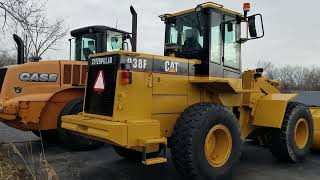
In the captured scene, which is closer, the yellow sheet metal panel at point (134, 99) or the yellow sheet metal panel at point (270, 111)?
the yellow sheet metal panel at point (134, 99)

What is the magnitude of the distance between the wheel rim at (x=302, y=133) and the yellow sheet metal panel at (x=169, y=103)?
9.62 feet

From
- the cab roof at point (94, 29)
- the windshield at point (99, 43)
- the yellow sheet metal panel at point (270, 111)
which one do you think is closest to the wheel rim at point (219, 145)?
the yellow sheet metal panel at point (270, 111)

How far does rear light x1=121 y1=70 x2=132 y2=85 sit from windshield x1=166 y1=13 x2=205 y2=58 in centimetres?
163

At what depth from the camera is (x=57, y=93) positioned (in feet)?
30.8

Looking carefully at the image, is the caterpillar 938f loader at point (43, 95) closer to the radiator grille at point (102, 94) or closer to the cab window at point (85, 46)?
the cab window at point (85, 46)

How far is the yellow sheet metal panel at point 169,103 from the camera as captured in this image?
6.68 m

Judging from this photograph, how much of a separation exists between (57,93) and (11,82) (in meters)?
0.99

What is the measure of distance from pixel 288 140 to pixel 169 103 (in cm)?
275

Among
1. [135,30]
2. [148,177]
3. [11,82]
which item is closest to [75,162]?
[148,177]

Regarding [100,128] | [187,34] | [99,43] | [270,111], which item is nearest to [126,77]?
[100,128]

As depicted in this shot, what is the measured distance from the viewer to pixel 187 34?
780cm

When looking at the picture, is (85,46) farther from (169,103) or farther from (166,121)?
(166,121)

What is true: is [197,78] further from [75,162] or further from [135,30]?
[75,162]

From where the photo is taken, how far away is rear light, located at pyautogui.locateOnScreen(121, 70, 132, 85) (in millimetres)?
6277
